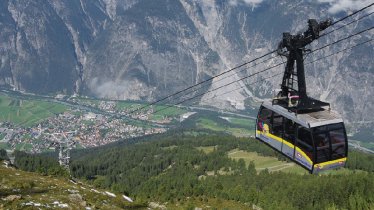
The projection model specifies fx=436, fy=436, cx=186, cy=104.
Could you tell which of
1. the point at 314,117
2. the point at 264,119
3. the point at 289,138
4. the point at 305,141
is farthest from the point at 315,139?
the point at 264,119

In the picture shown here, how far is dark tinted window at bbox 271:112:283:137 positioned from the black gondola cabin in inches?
15.6

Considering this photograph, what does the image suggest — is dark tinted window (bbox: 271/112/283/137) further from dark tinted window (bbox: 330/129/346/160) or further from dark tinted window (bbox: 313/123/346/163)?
dark tinted window (bbox: 330/129/346/160)

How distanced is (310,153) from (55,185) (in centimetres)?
2721

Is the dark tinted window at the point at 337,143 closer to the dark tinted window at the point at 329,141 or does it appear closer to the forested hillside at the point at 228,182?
the dark tinted window at the point at 329,141

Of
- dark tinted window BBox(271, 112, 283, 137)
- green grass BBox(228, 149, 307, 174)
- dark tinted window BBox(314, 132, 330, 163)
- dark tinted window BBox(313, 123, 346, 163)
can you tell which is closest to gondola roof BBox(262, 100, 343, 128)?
dark tinted window BBox(313, 123, 346, 163)

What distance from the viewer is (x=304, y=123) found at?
36.2 meters

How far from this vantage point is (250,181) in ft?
457

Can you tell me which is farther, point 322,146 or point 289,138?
point 289,138

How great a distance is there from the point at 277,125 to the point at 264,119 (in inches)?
97.7

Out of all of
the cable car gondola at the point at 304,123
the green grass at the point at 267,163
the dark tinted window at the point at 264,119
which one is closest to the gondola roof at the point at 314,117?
the cable car gondola at the point at 304,123

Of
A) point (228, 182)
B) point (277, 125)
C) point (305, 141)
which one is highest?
point (277, 125)

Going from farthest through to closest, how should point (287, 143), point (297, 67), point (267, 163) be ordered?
point (267, 163) → point (287, 143) → point (297, 67)

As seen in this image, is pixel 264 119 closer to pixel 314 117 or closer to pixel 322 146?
pixel 314 117

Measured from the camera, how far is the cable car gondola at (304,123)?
3594cm
